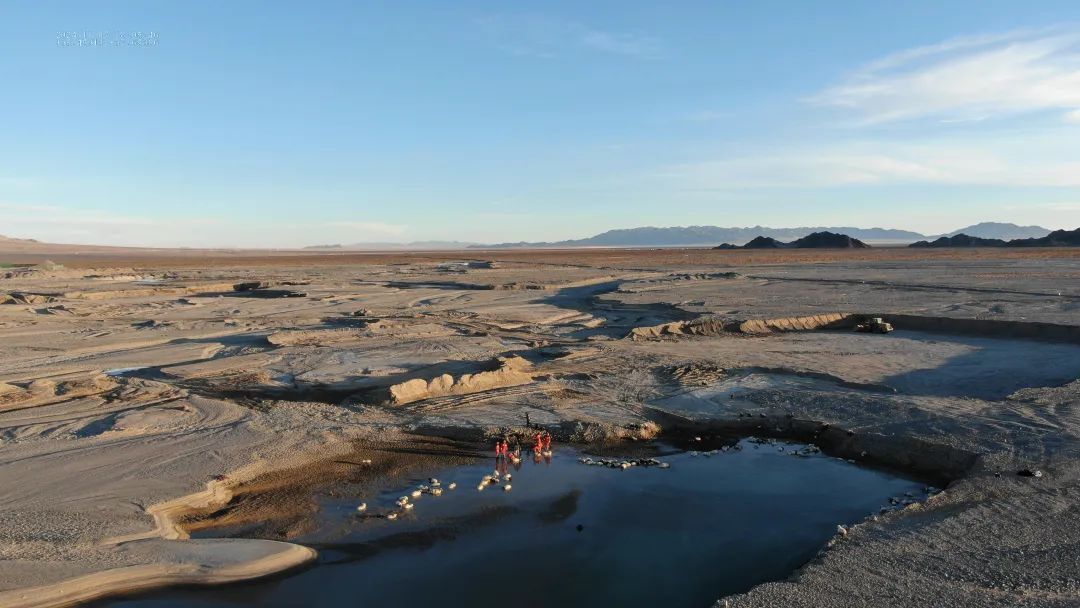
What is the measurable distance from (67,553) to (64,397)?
668 centimetres

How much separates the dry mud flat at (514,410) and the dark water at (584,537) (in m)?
0.56

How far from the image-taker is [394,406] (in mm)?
11398

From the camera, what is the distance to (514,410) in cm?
1116

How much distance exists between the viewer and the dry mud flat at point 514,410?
6098 millimetres

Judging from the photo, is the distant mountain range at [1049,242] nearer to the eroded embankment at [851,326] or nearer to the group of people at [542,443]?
the eroded embankment at [851,326]

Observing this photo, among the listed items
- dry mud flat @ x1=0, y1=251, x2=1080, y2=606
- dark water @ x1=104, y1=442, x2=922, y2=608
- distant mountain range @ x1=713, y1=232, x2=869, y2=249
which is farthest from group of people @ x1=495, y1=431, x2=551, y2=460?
distant mountain range @ x1=713, y1=232, x2=869, y2=249

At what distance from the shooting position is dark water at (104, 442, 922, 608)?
19.9 ft

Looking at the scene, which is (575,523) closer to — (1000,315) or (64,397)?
(64,397)

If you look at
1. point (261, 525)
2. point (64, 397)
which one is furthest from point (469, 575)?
point (64, 397)

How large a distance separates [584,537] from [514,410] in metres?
4.06

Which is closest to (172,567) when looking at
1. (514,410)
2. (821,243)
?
(514,410)

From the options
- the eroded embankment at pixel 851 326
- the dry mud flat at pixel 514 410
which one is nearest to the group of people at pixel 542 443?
the dry mud flat at pixel 514 410

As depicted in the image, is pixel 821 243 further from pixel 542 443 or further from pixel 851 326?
pixel 542 443

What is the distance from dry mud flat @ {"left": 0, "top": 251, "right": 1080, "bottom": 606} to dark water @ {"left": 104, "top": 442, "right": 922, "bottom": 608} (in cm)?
56
